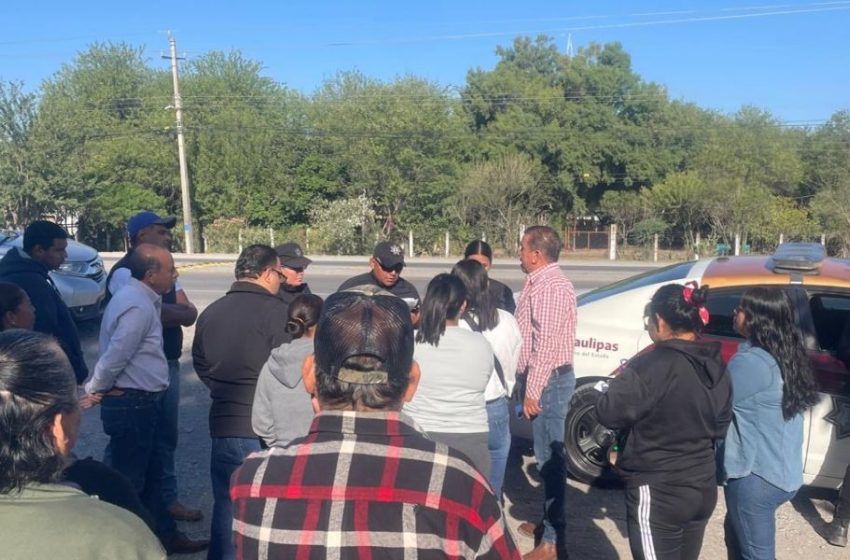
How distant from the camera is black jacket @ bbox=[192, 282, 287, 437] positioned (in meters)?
3.91

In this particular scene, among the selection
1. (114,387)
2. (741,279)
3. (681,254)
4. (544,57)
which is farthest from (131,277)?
(544,57)

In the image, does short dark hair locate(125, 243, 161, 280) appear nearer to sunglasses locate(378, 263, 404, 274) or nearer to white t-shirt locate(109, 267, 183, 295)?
white t-shirt locate(109, 267, 183, 295)

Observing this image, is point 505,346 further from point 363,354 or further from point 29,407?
point 29,407

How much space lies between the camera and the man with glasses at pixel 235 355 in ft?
12.8

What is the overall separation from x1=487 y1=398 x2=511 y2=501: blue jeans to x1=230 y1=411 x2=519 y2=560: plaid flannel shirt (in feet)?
7.92

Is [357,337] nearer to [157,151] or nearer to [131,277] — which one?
[131,277]

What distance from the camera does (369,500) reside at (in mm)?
1707

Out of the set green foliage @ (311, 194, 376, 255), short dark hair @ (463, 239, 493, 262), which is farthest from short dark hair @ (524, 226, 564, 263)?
green foliage @ (311, 194, 376, 255)

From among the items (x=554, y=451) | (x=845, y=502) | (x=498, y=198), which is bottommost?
(x=845, y=502)

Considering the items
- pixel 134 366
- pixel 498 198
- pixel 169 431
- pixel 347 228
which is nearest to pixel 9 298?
pixel 134 366

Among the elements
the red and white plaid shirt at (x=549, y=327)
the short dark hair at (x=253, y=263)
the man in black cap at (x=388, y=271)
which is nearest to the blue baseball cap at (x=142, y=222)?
the man in black cap at (x=388, y=271)

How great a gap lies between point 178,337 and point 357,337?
351 cm

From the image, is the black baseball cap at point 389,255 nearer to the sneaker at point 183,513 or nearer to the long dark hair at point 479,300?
the long dark hair at point 479,300

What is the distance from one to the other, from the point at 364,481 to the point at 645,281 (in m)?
→ 4.83
